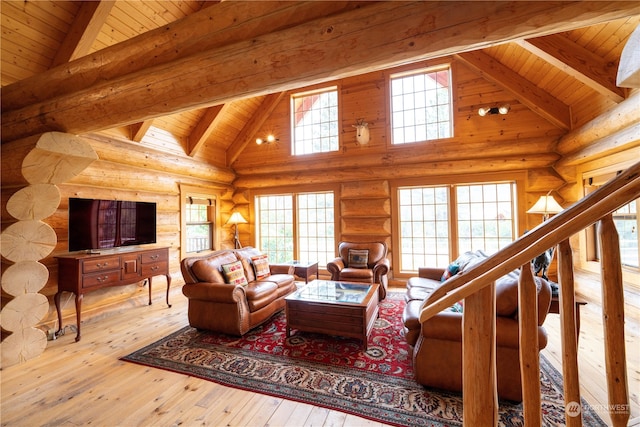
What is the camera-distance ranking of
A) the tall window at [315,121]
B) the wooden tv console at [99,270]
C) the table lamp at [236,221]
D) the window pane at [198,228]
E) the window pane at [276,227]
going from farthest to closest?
the window pane at [276,227], the tall window at [315,121], the table lamp at [236,221], the window pane at [198,228], the wooden tv console at [99,270]

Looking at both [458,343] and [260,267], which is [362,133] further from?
[458,343]

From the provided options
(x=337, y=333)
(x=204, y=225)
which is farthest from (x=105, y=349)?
(x=204, y=225)

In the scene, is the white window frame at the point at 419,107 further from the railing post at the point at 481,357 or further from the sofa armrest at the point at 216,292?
the railing post at the point at 481,357

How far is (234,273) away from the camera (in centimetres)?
344

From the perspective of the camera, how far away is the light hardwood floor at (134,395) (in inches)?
72.5

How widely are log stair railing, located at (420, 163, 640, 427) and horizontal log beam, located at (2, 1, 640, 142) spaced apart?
3.86 feet

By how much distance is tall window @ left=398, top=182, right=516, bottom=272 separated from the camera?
4.91 meters

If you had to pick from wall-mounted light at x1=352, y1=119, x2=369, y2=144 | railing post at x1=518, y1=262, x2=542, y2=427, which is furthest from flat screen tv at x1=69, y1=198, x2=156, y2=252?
railing post at x1=518, y1=262, x2=542, y2=427

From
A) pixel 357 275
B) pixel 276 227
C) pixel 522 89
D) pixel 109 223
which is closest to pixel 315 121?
pixel 276 227

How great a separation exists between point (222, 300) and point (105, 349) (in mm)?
1327

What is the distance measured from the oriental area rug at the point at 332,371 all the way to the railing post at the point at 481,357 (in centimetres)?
101

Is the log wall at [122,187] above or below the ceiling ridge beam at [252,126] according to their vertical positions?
below

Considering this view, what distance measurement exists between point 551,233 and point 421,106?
518cm

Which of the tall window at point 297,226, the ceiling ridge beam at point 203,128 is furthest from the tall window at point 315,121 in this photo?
the ceiling ridge beam at point 203,128
